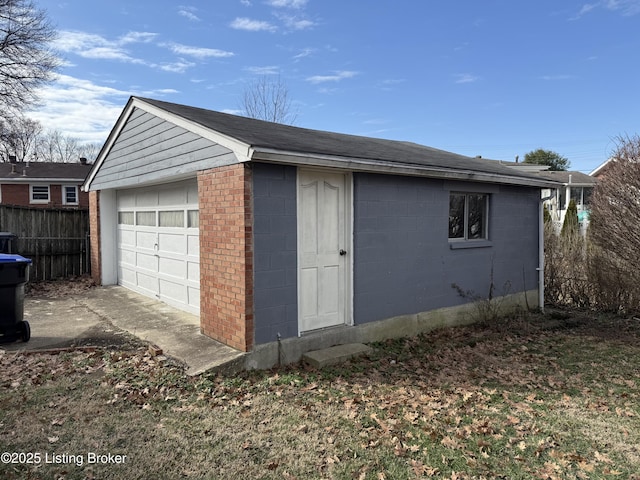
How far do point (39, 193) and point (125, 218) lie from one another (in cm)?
2456

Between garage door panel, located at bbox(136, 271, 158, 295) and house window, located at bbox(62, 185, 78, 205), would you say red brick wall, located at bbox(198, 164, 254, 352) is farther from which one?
house window, located at bbox(62, 185, 78, 205)

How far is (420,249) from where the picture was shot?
23.6ft

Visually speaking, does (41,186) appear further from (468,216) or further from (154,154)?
(468,216)

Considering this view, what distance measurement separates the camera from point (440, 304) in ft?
24.8

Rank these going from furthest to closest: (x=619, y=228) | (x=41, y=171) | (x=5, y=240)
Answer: (x=41, y=171) < (x=5, y=240) < (x=619, y=228)

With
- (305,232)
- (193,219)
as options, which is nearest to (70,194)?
(193,219)

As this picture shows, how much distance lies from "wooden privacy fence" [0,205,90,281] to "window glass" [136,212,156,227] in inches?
138

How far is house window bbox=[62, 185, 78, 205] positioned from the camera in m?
29.8

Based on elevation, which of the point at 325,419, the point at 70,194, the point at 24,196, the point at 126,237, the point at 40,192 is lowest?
the point at 325,419

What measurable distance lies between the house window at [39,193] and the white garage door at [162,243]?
2386 centimetres

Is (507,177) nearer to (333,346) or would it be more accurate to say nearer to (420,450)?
(333,346)

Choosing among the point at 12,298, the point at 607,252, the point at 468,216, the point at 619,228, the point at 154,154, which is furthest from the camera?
the point at 607,252

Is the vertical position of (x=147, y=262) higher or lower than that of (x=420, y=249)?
lower

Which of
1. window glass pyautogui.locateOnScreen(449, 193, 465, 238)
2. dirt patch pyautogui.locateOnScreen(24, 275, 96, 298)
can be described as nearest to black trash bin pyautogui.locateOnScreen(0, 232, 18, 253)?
dirt patch pyautogui.locateOnScreen(24, 275, 96, 298)
